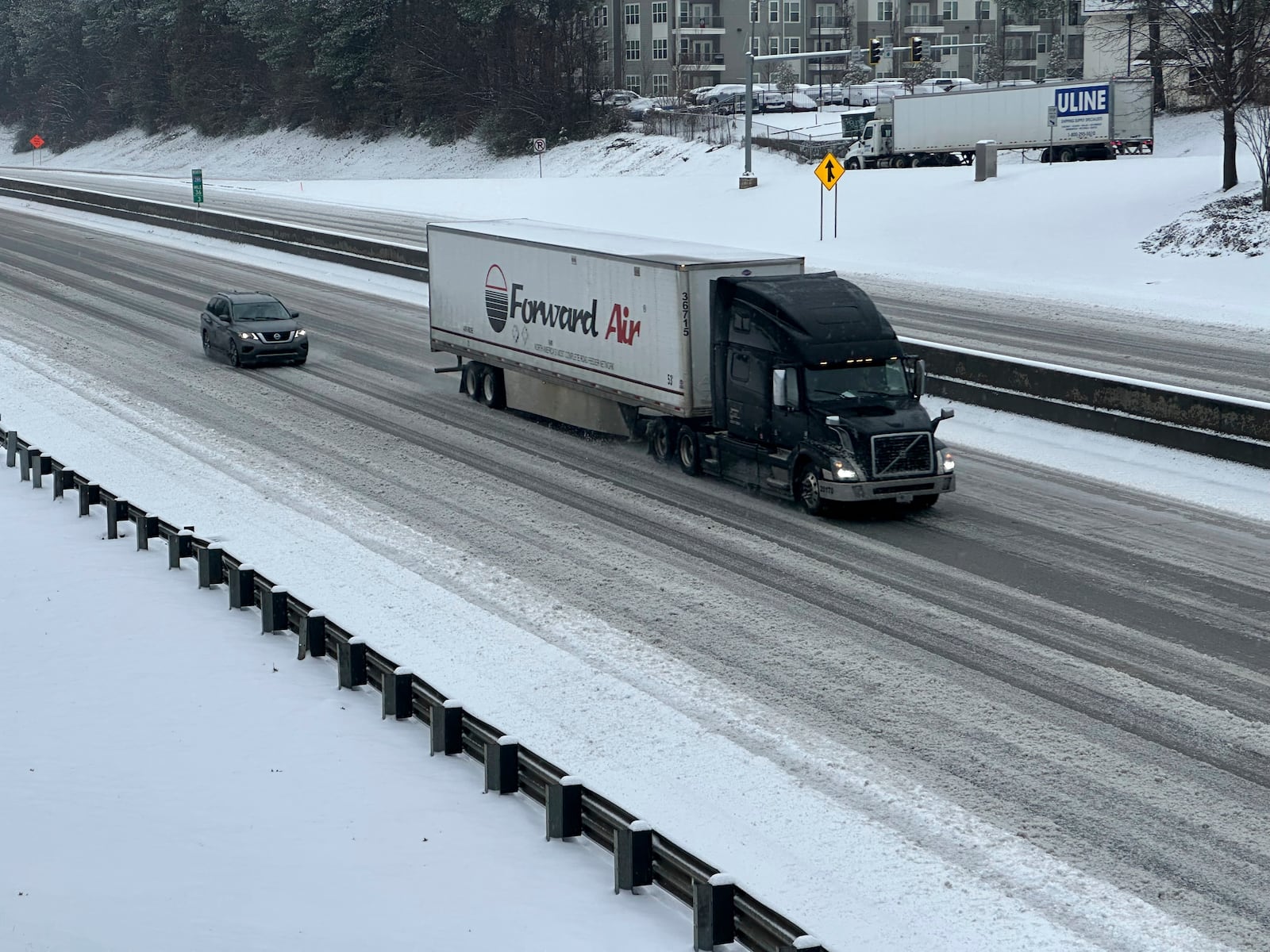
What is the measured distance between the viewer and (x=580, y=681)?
43.9 ft

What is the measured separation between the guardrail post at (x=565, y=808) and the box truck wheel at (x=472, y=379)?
17556mm

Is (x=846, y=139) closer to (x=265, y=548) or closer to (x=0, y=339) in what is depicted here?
(x=0, y=339)

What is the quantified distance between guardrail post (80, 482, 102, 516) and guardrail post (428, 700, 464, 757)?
958 cm

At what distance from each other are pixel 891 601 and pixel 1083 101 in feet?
162

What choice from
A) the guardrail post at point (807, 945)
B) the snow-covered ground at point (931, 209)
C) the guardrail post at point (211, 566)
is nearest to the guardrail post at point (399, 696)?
the guardrail post at point (211, 566)

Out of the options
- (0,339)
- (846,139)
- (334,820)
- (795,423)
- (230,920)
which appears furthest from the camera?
(846,139)

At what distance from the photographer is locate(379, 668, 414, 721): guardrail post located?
40.5 feet

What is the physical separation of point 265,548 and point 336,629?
4456 millimetres

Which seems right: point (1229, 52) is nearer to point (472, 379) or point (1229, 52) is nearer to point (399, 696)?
point (472, 379)

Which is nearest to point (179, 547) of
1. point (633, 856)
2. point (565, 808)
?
point (565, 808)

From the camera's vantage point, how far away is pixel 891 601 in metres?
15.6

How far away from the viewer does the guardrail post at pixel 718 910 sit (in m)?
8.55

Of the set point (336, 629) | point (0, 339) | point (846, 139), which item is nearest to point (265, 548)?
point (336, 629)

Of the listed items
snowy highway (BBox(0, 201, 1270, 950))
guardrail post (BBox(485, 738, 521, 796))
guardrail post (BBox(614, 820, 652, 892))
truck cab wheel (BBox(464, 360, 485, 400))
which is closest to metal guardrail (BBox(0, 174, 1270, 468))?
snowy highway (BBox(0, 201, 1270, 950))
